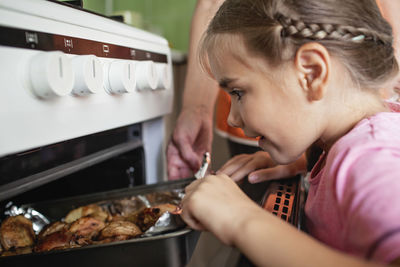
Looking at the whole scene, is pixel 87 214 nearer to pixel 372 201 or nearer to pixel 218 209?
pixel 218 209

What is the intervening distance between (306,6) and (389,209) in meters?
0.29

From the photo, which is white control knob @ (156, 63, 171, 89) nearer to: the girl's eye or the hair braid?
the girl's eye

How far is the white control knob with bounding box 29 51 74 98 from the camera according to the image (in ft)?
1.20

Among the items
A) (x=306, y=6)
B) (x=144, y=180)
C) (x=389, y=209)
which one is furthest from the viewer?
(x=144, y=180)

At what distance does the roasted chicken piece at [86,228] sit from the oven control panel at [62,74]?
178 mm

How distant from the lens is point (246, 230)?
0.38 m

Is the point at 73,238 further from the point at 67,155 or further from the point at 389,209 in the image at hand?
the point at 389,209

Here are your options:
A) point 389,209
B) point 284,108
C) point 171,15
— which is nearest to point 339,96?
point 284,108

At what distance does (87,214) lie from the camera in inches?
24.0

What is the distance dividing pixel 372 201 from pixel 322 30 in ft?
0.81

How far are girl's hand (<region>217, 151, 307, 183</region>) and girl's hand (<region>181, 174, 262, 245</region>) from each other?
16cm

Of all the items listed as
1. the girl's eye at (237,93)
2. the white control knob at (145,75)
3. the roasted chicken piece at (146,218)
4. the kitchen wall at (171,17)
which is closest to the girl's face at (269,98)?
the girl's eye at (237,93)

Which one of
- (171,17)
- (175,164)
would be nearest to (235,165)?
(175,164)

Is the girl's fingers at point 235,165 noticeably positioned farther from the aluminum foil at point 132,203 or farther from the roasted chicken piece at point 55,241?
the roasted chicken piece at point 55,241
